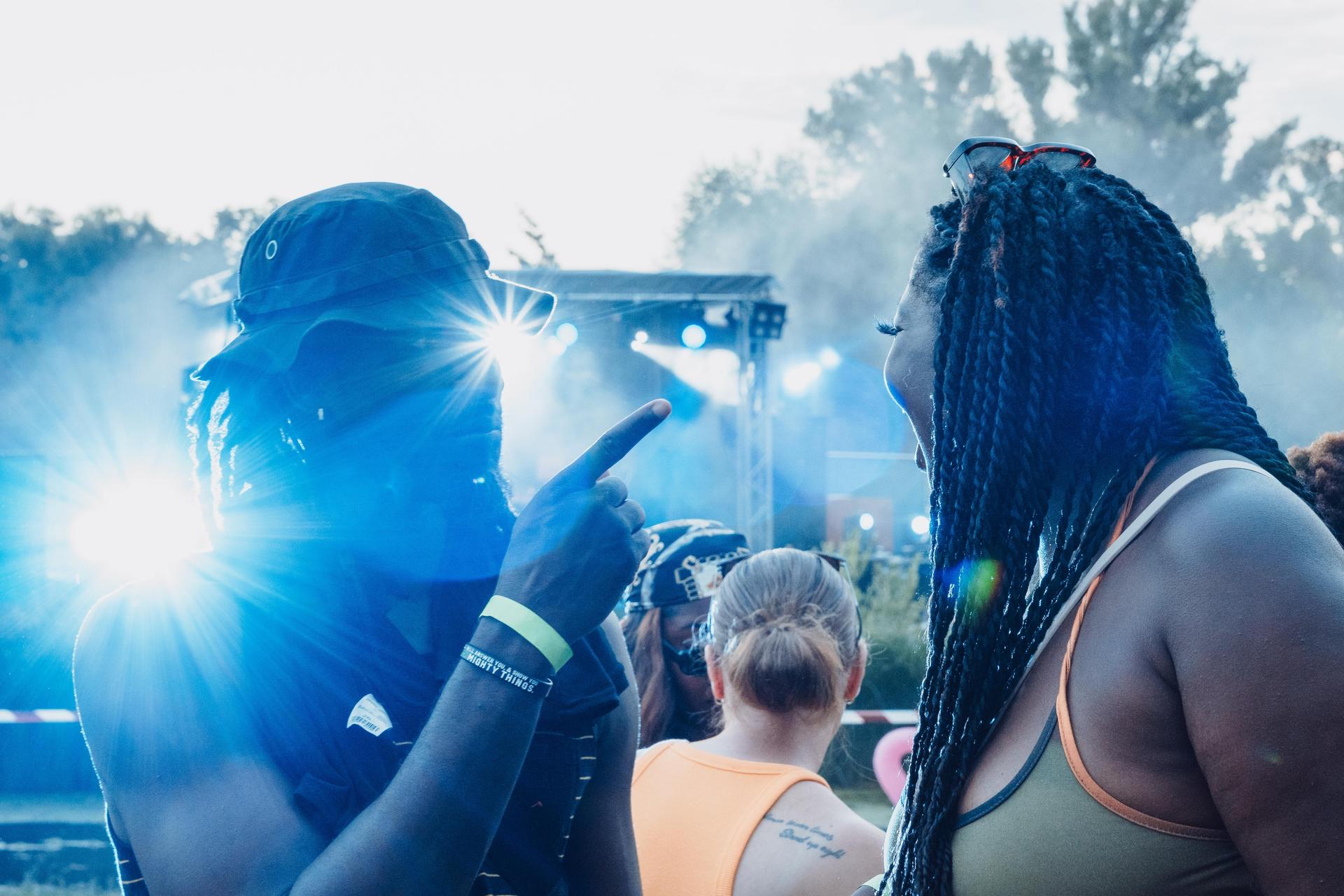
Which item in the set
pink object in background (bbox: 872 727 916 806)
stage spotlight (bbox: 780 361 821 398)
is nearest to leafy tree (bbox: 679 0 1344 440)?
stage spotlight (bbox: 780 361 821 398)

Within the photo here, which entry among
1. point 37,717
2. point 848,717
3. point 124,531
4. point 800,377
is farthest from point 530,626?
point 800,377

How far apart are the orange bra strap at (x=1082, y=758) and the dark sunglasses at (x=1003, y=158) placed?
1.79ft

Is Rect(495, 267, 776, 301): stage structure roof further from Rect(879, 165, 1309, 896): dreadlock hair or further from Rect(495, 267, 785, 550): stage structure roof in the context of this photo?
Rect(879, 165, 1309, 896): dreadlock hair

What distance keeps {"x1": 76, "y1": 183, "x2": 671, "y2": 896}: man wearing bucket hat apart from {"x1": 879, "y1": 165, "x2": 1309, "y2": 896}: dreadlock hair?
0.50 meters

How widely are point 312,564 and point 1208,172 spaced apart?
35.8 metres

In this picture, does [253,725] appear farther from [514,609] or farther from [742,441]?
[742,441]

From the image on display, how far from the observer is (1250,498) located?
1193 millimetres

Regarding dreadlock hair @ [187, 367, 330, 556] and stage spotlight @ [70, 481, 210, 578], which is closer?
dreadlock hair @ [187, 367, 330, 556]

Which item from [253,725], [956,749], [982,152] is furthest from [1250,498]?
[253,725]

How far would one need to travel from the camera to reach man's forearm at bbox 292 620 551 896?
1.26 meters

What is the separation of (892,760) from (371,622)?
18.5 feet

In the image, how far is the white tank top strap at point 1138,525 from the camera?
127 cm

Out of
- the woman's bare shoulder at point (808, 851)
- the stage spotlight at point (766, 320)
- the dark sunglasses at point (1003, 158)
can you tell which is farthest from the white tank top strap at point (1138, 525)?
the stage spotlight at point (766, 320)

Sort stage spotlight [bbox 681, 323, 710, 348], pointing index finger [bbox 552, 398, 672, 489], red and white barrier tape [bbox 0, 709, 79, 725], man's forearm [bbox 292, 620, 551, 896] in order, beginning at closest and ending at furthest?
man's forearm [bbox 292, 620, 551, 896]
pointing index finger [bbox 552, 398, 672, 489]
red and white barrier tape [bbox 0, 709, 79, 725]
stage spotlight [bbox 681, 323, 710, 348]
